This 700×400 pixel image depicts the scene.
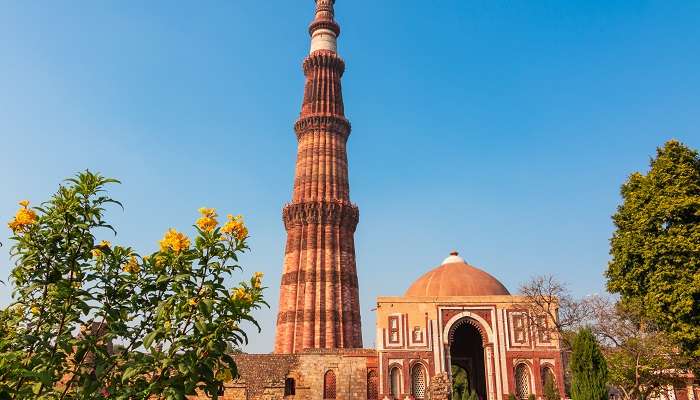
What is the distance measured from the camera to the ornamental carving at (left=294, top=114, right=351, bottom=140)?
36.5m

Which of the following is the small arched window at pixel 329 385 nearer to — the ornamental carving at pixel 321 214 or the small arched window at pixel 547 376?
the ornamental carving at pixel 321 214

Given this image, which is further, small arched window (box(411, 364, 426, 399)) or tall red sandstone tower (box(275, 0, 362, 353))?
tall red sandstone tower (box(275, 0, 362, 353))

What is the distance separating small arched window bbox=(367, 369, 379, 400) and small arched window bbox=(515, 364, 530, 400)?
22.9 feet

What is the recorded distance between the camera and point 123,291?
19.8 feet

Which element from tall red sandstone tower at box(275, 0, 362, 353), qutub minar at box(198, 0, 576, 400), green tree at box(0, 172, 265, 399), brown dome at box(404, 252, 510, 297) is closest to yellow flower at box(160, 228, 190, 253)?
green tree at box(0, 172, 265, 399)

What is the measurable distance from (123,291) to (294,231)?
93.8 ft

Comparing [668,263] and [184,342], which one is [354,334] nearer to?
[668,263]

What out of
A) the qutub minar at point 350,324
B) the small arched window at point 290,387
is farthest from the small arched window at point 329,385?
the small arched window at point 290,387

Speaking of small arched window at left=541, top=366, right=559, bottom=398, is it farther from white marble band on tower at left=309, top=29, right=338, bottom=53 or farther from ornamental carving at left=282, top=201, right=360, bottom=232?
white marble band on tower at left=309, top=29, right=338, bottom=53

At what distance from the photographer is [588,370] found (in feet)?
62.1

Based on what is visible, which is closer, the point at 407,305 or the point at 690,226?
the point at 690,226

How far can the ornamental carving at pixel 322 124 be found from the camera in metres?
36.5

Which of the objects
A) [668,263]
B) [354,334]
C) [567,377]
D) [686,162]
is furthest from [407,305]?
[686,162]

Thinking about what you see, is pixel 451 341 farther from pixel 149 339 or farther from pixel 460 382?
pixel 149 339
